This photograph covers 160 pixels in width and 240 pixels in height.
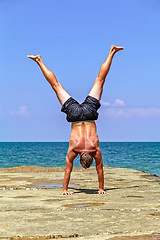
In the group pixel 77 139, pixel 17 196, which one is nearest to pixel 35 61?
pixel 77 139

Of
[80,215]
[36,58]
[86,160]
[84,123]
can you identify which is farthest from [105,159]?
[80,215]

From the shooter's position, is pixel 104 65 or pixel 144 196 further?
pixel 104 65

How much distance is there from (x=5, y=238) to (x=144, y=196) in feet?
12.5

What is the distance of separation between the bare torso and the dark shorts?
0.13 m

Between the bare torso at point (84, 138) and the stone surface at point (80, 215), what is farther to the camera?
the bare torso at point (84, 138)

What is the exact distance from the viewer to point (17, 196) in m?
7.30

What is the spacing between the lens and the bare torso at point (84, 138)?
752cm

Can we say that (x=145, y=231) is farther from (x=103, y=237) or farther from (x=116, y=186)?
(x=116, y=186)

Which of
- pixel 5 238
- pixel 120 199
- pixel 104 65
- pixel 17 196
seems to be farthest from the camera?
pixel 104 65

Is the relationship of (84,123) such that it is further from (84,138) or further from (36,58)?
(36,58)

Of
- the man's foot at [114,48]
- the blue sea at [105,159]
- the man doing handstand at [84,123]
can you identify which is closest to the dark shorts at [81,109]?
the man doing handstand at [84,123]

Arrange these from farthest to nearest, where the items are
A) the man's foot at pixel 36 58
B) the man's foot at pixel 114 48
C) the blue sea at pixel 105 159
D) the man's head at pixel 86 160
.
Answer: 1. the blue sea at pixel 105 159
2. the man's foot at pixel 36 58
3. the man's foot at pixel 114 48
4. the man's head at pixel 86 160

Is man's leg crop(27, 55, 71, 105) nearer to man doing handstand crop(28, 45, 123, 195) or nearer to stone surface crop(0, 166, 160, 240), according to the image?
man doing handstand crop(28, 45, 123, 195)

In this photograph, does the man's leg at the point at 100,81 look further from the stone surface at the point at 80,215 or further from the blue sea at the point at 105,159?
the blue sea at the point at 105,159
